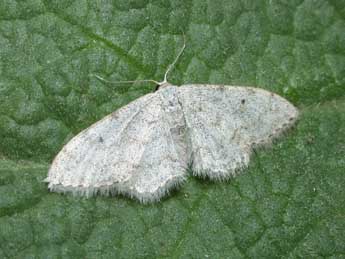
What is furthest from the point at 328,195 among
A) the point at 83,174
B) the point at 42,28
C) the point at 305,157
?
the point at 42,28

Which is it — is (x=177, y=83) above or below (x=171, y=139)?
above

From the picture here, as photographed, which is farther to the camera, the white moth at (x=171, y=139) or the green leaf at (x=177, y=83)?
the white moth at (x=171, y=139)

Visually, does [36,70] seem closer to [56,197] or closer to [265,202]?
[56,197]

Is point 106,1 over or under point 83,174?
over

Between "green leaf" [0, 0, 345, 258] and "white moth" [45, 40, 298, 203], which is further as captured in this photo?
"white moth" [45, 40, 298, 203]

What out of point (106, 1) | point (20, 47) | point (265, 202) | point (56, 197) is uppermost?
point (106, 1)
